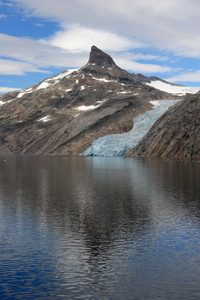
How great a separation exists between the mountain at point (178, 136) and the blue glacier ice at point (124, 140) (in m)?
9.76

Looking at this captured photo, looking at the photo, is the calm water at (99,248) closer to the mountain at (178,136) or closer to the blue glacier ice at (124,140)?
the mountain at (178,136)

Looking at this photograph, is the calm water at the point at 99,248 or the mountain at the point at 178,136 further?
the mountain at the point at 178,136

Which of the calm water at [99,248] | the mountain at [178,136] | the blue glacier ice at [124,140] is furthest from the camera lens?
the blue glacier ice at [124,140]

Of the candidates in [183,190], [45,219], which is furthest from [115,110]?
[45,219]

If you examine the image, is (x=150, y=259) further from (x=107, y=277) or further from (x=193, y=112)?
(x=193, y=112)

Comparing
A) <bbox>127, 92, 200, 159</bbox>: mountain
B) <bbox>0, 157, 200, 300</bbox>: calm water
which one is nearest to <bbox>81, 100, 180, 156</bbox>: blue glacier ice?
<bbox>127, 92, 200, 159</bbox>: mountain

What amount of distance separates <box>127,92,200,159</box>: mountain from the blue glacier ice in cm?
976

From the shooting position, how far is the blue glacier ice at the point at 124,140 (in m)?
145

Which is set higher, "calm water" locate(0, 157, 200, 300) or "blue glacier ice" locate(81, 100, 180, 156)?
"blue glacier ice" locate(81, 100, 180, 156)

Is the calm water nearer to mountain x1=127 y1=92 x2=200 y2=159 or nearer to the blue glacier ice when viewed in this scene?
mountain x1=127 y1=92 x2=200 y2=159

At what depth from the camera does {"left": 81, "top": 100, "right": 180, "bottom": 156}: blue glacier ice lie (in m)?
145

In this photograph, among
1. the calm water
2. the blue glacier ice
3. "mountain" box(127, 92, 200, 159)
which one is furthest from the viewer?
the blue glacier ice

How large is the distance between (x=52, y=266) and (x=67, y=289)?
2.24 meters

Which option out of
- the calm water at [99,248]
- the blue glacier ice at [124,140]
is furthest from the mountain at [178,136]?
the calm water at [99,248]
